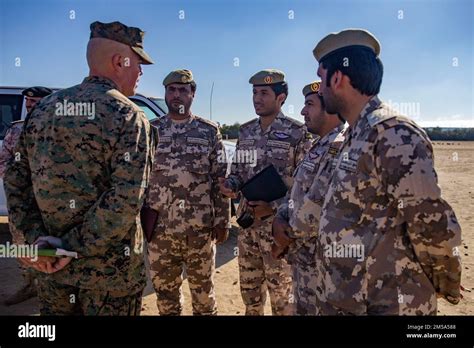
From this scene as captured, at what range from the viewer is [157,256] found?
3.04 m

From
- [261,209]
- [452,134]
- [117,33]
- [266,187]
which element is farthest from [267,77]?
[452,134]

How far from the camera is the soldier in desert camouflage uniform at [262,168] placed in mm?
2996

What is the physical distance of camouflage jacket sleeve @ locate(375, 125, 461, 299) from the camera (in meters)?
1.37

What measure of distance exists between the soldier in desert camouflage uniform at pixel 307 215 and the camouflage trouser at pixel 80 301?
95cm

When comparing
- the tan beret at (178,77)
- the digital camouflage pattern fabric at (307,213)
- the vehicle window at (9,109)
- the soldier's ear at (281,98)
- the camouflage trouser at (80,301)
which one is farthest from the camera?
the vehicle window at (9,109)

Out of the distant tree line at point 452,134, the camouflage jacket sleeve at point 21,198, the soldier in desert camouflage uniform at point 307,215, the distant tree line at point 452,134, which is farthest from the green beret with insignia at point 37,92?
the distant tree line at point 452,134

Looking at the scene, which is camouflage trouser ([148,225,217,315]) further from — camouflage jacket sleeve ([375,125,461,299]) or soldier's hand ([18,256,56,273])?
camouflage jacket sleeve ([375,125,461,299])

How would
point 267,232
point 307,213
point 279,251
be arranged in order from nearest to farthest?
point 307,213, point 279,251, point 267,232

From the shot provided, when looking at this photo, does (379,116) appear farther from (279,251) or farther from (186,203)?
(186,203)

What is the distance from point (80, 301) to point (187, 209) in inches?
53.4

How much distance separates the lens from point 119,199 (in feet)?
5.41

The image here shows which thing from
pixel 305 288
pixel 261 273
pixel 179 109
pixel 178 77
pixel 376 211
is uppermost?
pixel 178 77

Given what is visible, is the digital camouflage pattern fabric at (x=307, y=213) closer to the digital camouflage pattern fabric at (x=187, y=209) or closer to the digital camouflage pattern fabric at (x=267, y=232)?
the digital camouflage pattern fabric at (x=267, y=232)
